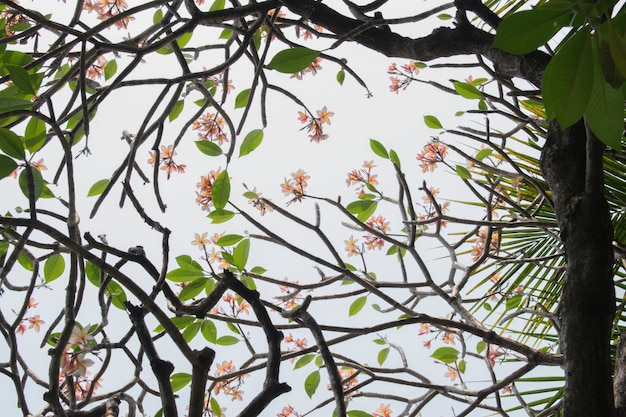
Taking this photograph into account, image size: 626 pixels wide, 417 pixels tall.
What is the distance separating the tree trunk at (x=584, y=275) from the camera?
27.6 inches

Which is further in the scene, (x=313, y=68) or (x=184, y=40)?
(x=313, y=68)

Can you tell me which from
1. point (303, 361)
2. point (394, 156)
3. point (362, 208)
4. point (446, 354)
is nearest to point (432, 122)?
point (394, 156)

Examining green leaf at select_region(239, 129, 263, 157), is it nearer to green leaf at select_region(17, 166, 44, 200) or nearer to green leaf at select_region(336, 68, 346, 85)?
green leaf at select_region(336, 68, 346, 85)

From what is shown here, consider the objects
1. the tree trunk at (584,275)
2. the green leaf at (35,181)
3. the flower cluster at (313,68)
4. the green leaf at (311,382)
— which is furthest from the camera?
the flower cluster at (313,68)

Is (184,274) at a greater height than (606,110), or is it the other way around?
(184,274)

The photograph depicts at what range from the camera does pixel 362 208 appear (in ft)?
4.87

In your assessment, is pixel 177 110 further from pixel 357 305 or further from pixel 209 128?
pixel 357 305

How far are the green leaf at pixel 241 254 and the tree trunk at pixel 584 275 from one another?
61 cm

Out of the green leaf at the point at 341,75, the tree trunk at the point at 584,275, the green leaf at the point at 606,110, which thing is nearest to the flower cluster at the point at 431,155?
the green leaf at the point at 341,75

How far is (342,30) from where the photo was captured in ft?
3.71

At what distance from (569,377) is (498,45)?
43 centimetres

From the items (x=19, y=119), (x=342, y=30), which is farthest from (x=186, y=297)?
(x=342, y=30)

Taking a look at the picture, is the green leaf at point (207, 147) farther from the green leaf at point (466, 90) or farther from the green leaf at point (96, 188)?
the green leaf at point (466, 90)

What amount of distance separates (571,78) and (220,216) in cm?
A: 90
